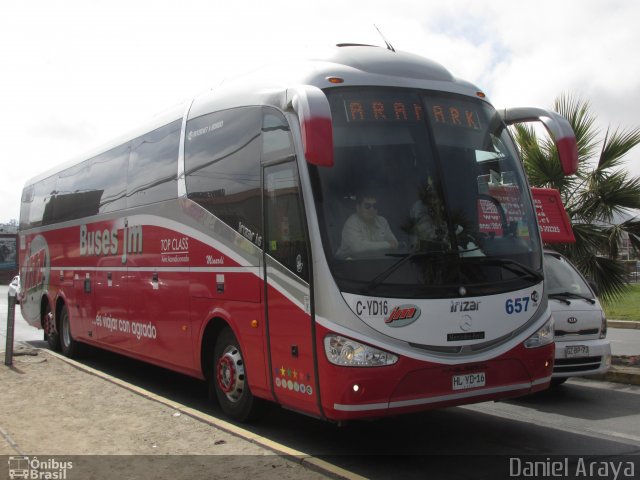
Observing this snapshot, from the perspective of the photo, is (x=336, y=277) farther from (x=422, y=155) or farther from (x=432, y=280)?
(x=422, y=155)

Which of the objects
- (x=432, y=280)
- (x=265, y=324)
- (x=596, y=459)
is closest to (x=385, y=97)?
(x=432, y=280)

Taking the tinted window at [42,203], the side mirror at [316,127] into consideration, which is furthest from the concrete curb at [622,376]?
the tinted window at [42,203]

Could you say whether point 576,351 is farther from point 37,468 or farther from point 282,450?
point 37,468

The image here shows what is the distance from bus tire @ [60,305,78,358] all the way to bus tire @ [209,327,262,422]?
6532 millimetres

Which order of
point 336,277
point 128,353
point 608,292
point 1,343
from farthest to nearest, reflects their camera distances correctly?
point 1,343
point 608,292
point 128,353
point 336,277

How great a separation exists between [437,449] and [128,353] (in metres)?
5.65

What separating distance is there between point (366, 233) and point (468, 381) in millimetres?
1504

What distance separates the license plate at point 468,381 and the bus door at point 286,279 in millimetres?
1164

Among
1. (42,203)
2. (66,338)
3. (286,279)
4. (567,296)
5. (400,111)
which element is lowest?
(66,338)

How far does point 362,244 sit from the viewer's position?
6.00 metres

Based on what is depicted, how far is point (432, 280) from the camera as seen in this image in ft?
19.8

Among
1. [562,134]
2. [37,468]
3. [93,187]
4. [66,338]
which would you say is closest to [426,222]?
[562,134]

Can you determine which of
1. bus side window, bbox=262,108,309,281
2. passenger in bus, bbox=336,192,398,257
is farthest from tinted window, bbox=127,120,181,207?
passenger in bus, bbox=336,192,398,257

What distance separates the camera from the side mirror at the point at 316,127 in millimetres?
5457
